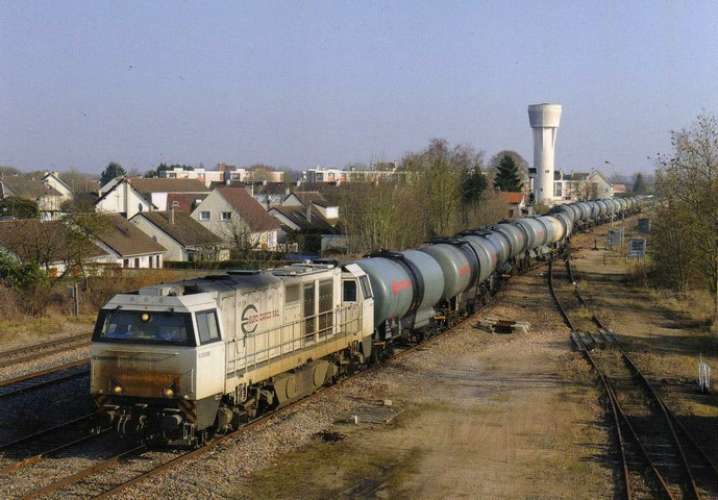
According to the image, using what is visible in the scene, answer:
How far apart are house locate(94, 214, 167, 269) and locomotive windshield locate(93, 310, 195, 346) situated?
4123cm

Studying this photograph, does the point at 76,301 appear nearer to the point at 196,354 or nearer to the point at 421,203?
the point at 196,354

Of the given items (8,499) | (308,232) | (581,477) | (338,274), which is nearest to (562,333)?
(338,274)

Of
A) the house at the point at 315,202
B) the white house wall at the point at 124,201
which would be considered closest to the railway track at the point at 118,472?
the white house wall at the point at 124,201

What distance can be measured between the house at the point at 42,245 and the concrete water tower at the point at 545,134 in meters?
128

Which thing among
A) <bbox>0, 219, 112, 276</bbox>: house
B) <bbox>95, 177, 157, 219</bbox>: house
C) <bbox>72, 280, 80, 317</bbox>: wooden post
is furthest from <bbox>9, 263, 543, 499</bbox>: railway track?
<bbox>95, 177, 157, 219</bbox>: house

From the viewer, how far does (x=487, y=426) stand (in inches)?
726

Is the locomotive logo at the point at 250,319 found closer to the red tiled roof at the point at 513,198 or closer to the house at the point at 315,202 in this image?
the house at the point at 315,202

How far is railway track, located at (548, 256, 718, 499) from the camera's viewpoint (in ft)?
47.2

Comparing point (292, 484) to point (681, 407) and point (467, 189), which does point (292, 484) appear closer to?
point (681, 407)

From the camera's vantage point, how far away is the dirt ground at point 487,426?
14.2 m

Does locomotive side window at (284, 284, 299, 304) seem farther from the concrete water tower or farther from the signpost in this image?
the concrete water tower

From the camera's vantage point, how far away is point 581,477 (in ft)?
48.5

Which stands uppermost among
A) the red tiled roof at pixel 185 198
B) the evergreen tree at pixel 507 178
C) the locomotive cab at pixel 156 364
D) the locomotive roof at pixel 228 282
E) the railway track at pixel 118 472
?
the evergreen tree at pixel 507 178

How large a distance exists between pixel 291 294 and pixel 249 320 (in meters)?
2.31
